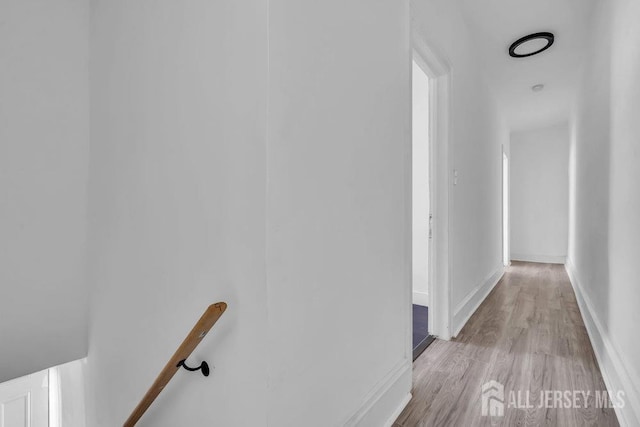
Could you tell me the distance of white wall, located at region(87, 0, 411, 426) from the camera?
3.26 feet

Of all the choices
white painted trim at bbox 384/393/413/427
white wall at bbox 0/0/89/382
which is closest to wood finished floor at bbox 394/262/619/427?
white painted trim at bbox 384/393/413/427

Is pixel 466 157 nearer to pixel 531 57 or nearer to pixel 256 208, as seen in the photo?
pixel 531 57

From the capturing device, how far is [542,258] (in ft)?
22.2

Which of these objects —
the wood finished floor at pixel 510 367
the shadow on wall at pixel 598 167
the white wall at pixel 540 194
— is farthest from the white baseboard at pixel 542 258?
the shadow on wall at pixel 598 167

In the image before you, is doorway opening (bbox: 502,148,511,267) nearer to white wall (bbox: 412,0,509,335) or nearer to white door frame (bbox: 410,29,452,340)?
white wall (bbox: 412,0,509,335)

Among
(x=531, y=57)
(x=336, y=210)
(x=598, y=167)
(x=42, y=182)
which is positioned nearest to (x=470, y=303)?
(x=598, y=167)

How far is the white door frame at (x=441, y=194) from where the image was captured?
2.58m

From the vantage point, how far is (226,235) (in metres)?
1.06

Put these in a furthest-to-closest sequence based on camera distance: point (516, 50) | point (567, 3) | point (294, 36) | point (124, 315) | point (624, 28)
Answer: point (516, 50) → point (567, 3) → point (624, 28) → point (124, 315) → point (294, 36)

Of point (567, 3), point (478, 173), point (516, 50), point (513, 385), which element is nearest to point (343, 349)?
point (513, 385)

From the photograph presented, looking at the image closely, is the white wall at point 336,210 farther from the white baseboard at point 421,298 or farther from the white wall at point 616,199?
the white baseboard at point 421,298

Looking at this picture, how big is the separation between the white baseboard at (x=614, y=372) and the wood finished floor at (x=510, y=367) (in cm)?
6

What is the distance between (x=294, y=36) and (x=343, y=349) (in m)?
1.14

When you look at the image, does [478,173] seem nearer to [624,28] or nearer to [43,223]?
[624,28]
